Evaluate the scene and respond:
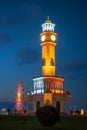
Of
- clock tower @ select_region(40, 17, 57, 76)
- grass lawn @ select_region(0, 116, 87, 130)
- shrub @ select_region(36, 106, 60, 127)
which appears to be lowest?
grass lawn @ select_region(0, 116, 87, 130)

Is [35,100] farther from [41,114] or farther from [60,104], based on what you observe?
[41,114]

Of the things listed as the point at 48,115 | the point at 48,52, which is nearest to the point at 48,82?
the point at 48,52

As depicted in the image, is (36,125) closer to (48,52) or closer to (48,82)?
(48,82)

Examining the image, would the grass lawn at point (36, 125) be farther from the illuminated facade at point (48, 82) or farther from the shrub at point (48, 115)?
the illuminated facade at point (48, 82)

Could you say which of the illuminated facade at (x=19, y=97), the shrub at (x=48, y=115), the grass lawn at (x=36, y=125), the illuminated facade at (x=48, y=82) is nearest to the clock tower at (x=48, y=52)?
the illuminated facade at (x=48, y=82)

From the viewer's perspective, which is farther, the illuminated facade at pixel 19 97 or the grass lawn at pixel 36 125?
the illuminated facade at pixel 19 97

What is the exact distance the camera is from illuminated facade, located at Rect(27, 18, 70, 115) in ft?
338

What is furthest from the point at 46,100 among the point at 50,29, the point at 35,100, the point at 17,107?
the point at 50,29

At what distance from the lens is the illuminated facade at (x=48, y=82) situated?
102950 millimetres

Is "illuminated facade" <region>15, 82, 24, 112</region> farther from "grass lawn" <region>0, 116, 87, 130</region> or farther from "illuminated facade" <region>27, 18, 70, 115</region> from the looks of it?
"grass lawn" <region>0, 116, 87, 130</region>

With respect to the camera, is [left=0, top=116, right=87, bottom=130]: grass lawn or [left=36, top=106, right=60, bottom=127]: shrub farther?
Answer: [left=0, top=116, right=87, bottom=130]: grass lawn

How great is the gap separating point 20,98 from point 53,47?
18.6 metres

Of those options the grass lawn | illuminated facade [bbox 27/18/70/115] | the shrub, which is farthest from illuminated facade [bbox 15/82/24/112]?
the shrub

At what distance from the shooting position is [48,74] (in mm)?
107625
